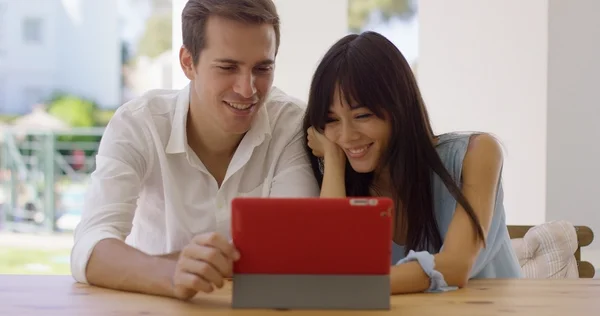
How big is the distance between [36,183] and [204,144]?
6740mm

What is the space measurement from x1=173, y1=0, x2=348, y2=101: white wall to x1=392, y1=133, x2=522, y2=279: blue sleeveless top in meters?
2.05

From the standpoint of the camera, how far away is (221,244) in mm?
1389

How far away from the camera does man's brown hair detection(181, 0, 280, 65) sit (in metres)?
2.06

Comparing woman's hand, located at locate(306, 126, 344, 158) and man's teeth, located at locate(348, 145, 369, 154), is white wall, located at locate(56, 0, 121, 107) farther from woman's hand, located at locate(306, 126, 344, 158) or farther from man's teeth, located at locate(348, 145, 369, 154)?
man's teeth, located at locate(348, 145, 369, 154)

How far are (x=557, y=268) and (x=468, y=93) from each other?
75.7 inches

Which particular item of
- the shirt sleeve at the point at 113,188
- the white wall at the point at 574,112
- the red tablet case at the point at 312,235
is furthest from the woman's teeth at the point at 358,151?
the white wall at the point at 574,112

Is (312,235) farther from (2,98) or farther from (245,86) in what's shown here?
(2,98)

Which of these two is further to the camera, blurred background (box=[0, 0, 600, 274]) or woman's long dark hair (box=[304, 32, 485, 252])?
blurred background (box=[0, 0, 600, 274])

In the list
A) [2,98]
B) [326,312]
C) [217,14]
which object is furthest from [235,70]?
[2,98]

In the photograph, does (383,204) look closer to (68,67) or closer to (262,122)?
(262,122)

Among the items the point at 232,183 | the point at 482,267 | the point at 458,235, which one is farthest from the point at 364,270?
the point at 232,183

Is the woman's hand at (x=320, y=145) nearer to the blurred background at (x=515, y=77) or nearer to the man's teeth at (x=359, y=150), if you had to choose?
the man's teeth at (x=359, y=150)

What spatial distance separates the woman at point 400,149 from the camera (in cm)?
196

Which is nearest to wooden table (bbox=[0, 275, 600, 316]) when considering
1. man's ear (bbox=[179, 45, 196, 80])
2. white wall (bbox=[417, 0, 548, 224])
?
man's ear (bbox=[179, 45, 196, 80])
